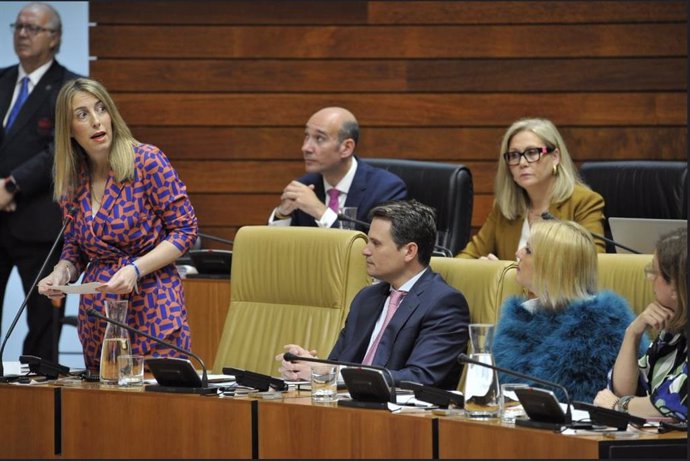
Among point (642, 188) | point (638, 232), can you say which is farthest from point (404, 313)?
point (642, 188)

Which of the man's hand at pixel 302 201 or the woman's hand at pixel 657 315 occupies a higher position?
the man's hand at pixel 302 201

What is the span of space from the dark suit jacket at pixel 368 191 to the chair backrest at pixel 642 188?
740 millimetres

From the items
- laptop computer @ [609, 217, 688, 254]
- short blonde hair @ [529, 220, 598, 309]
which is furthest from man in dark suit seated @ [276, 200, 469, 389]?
laptop computer @ [609, 217, 688, 254]

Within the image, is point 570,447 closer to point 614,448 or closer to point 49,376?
point 614,448

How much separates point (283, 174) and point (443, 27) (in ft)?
3.17

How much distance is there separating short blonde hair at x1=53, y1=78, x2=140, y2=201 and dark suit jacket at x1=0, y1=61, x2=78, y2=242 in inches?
61.8

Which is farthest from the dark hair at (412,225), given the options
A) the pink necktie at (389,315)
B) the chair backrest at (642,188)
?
the chair backrest at (642,188)

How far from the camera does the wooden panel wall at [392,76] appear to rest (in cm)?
578

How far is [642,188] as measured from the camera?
467 cm

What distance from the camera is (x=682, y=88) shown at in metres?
5.78

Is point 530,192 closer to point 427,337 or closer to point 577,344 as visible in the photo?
point 427,337

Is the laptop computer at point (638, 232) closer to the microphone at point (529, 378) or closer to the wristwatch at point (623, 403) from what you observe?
the wristwatch at point (623, 403)

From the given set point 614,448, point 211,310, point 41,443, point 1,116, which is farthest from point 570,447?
point 1,116

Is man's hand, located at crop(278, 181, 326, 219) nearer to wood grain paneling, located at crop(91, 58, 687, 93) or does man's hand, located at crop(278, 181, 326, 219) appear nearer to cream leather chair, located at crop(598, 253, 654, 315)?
wood grain paneling, located at crop(91, 58, 687, 93)
